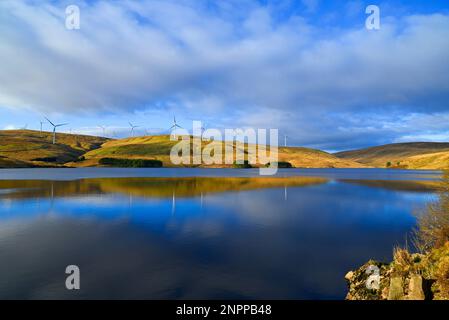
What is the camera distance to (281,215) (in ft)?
122

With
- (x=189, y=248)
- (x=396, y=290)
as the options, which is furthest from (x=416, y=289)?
(x=189, y=248)

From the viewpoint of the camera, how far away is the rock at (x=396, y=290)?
12359 mm

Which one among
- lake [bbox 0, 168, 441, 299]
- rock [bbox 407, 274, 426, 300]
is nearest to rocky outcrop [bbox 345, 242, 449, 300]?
rock [bbox 407, 274, 426, 300]

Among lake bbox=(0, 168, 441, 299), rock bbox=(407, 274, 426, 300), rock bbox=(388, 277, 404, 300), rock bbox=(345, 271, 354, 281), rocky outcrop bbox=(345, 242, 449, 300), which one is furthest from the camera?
rock bbox=(345, 271, 354, 281)

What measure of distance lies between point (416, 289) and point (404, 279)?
161cm

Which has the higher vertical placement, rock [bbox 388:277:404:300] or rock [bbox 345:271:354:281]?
rock [bbox 388:277:404:300]

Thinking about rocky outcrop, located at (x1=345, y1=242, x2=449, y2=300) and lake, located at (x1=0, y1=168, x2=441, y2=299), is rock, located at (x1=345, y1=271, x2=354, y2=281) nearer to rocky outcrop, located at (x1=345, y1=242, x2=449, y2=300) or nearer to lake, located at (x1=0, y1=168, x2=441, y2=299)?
rocky outcrop, located at (x1=345, y1=242, x2=449, y2=300)

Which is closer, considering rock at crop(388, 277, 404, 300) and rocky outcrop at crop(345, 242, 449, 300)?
rocky outcrop at crop(345, 242, 449, 300)

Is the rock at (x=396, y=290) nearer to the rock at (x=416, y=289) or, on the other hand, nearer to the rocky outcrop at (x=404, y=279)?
the rocky outcrop at (x=404, y=279)

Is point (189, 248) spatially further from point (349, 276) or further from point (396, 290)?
point (396, 290)

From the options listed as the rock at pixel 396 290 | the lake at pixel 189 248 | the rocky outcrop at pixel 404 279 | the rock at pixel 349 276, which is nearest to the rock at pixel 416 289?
the rocky outcrop at pixel 404 279

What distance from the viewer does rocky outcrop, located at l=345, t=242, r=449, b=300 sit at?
12.0 metres

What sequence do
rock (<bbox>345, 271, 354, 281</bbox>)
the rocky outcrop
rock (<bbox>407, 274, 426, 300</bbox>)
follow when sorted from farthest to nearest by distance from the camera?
rock (<bbox>345, 271, 354, 281</bbox>) → the rocky outcrop → rock (<bbox>407, 274, 426, 300</bbox>)
